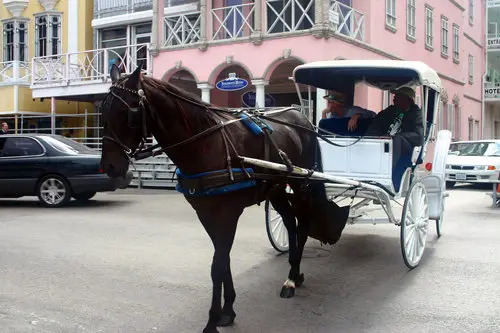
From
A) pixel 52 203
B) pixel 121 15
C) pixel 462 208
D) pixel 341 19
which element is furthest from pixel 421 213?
pixel 121 15

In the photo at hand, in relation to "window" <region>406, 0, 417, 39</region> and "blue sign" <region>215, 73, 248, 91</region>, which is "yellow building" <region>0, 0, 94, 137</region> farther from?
"window" <region>406, 0, 417, 39</region>

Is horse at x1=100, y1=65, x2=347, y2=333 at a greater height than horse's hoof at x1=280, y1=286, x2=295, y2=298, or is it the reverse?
horse at x1=100, y1=65, x2=347, y2=333

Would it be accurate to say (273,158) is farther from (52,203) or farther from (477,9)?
(477,9)

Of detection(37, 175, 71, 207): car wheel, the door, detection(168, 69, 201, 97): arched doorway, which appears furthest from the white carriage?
detection(168, 69, 201, 97): arched doorway

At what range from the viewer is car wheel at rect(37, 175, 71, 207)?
1243cm

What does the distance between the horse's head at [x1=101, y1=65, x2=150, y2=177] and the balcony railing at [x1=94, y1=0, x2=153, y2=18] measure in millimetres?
19986

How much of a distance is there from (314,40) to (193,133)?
12711 millimetres

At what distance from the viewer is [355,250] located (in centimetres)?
765

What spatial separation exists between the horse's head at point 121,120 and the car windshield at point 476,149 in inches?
605

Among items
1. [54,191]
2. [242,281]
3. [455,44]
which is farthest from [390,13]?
[242,281]

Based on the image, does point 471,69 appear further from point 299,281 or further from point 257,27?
point 299,281

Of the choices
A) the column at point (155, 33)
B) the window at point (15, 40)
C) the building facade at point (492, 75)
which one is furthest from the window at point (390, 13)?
the window at point (15, 40)

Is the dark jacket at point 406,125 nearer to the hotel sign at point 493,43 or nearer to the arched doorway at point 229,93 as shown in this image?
the arched doorway at point 229,93

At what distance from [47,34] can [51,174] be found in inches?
573
